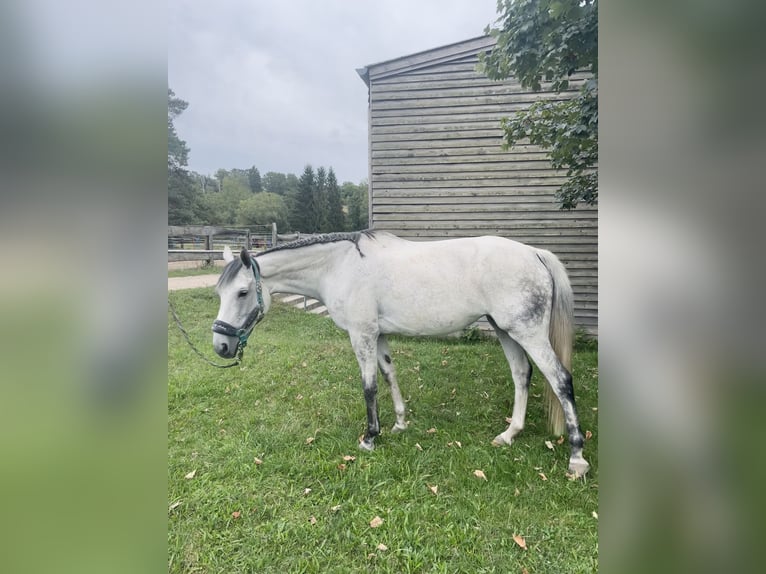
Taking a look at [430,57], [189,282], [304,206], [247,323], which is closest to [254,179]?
[189,282]

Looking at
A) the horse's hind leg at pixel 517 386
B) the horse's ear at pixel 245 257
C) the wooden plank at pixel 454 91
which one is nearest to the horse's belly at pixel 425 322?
the horse's hind leg at pixel 517 386

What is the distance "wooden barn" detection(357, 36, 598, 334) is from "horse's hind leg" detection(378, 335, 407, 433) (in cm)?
318

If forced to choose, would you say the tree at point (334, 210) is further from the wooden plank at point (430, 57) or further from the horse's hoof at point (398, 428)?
the horse's hoof at point (398, 428)

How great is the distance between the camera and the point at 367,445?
103 inches

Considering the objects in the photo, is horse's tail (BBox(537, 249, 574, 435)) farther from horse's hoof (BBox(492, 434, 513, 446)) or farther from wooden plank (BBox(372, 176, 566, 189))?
wooden plank (BBox(372, 176, 566, 189))

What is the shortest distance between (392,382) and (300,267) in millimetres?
1152

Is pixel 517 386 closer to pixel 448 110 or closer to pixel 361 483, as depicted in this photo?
pixel 361 483

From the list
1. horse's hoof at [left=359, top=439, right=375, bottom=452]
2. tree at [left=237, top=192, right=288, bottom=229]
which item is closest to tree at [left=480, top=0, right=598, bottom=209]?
horse's hoof at [left=359, top=439, right=375, bottom=452]

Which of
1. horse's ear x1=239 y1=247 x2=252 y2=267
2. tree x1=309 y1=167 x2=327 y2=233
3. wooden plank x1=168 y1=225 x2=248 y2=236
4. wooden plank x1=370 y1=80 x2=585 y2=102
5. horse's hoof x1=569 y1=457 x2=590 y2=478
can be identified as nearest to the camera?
horse's hoof x1=569 y1=457 x2=590 y2=478

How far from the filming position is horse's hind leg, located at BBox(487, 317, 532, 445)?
2.66 meters
